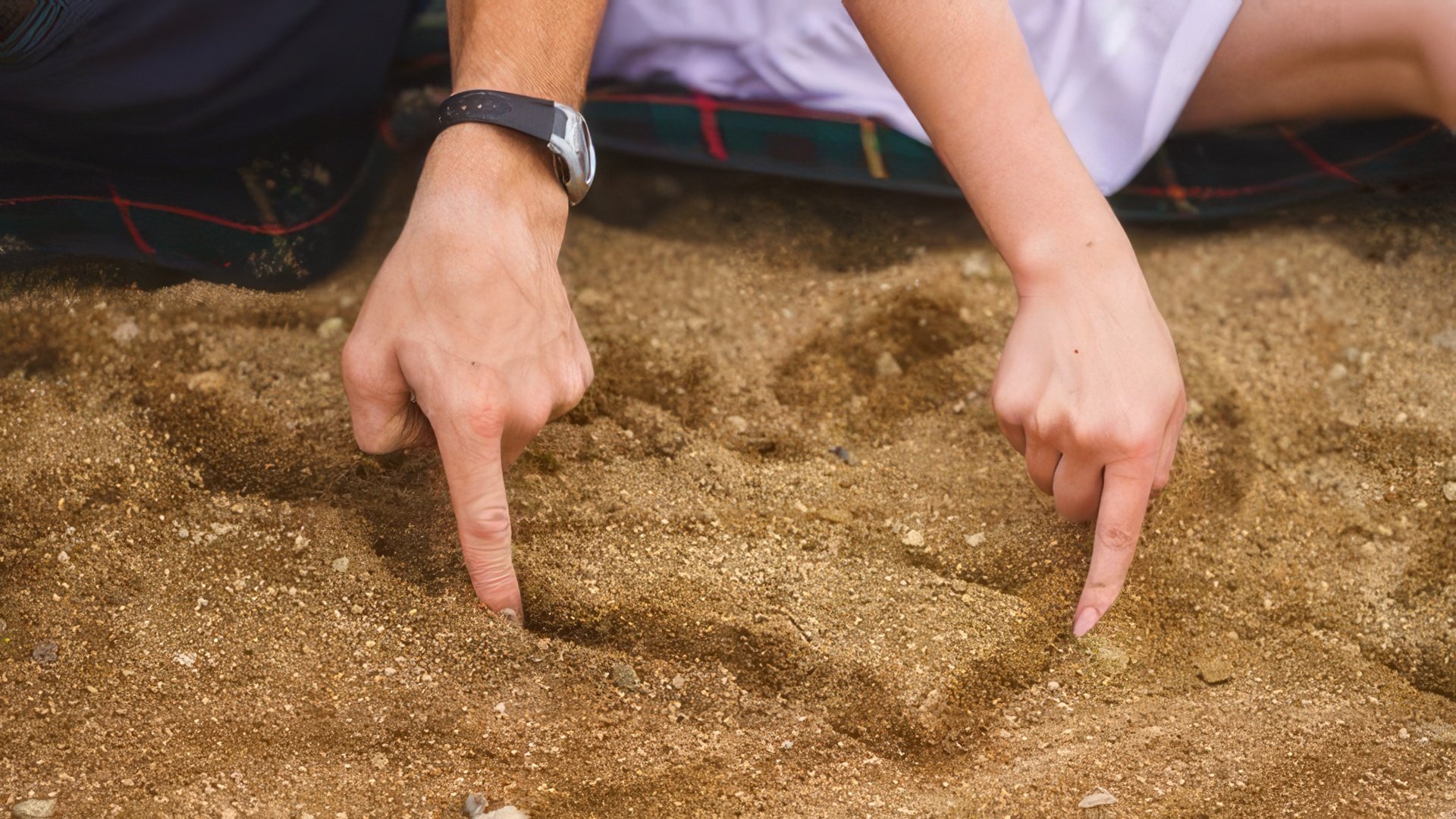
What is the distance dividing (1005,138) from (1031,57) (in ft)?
1.57

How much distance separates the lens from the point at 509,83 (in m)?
1.27

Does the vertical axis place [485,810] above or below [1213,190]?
below

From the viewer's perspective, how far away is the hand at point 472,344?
3.55 ft

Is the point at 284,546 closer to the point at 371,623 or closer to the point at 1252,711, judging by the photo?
the point at 371,623

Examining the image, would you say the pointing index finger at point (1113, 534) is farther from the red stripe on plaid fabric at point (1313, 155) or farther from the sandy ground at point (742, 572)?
the red stripe on plaid fabric at point (1313, 155)

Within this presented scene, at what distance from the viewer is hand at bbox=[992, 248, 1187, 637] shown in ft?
3.68

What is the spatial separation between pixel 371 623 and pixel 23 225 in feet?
2.12

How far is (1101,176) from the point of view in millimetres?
1615

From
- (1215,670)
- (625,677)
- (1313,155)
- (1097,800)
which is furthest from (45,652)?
(1313,155)

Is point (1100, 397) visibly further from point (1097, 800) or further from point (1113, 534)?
point (1097, 800)

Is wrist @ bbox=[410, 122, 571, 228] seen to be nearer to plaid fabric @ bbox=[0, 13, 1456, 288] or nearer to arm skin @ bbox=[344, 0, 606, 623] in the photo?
arm skin @ bbox=[344, 0, 606, 623]

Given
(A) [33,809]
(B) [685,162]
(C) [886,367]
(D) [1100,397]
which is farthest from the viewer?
(B) [685,162]

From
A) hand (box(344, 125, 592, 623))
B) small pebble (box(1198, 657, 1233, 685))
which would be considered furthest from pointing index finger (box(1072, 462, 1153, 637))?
hand (box(344, 125, 592, 623))

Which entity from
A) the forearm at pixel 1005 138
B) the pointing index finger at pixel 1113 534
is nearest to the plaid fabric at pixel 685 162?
the forearm at pixel 1005 138
